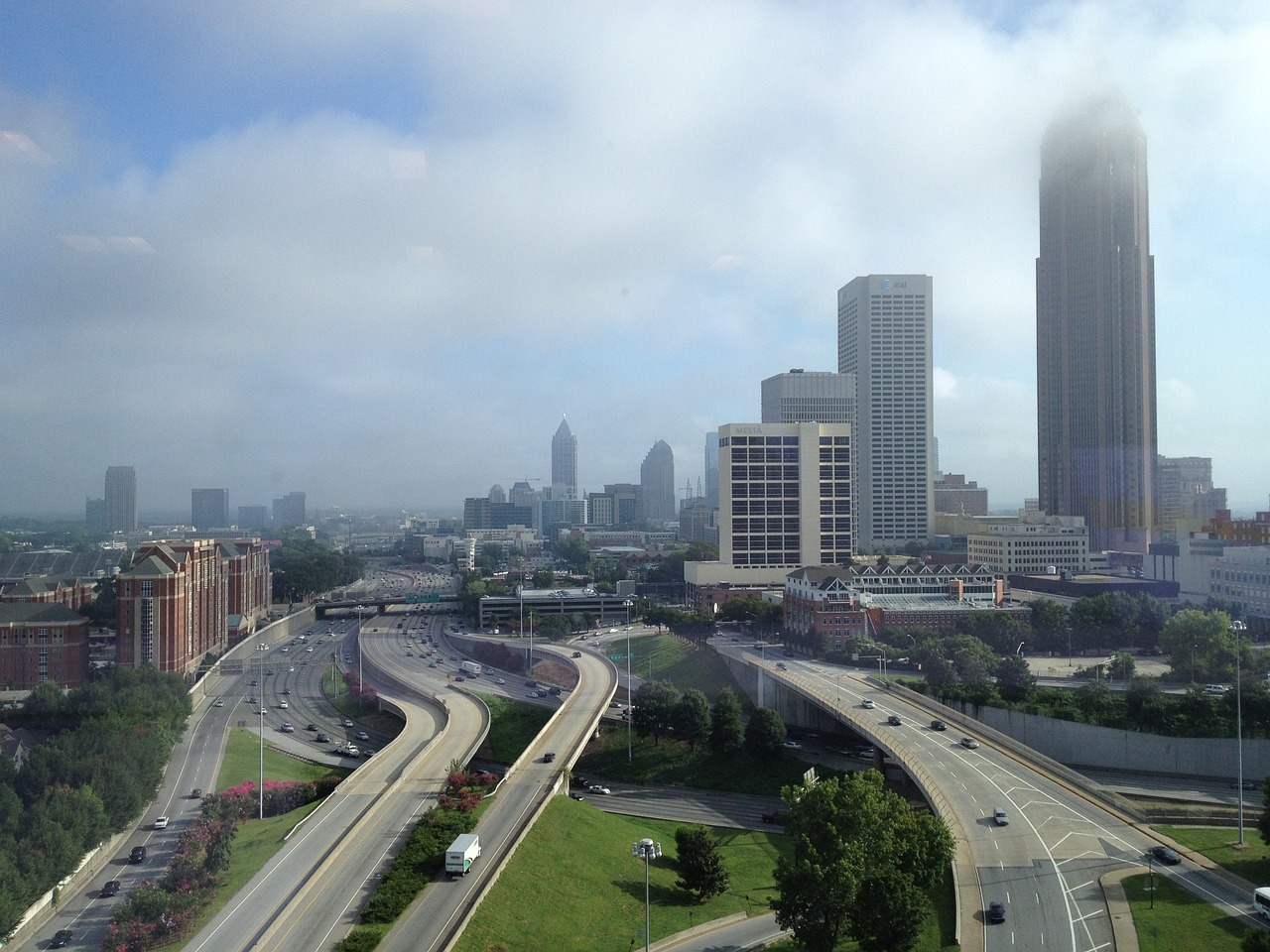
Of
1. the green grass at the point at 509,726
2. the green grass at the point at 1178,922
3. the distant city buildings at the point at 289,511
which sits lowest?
the green grass at the point at 509,726

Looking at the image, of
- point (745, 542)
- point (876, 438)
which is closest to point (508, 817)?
point (745, 542)

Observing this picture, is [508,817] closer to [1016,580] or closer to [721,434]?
[721,434]

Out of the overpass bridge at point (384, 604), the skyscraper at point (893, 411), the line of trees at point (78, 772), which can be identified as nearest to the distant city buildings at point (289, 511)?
the overpass bridge at point (384, 604)

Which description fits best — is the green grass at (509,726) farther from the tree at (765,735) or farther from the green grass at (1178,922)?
the green grass at (1178,922)

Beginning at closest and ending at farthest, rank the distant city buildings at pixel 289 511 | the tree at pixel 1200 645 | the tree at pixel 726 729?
the tree at pixel 726 729
the tree at pixel 1200 645
the distant city buildings at pixel 289 511

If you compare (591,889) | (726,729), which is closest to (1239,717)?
(726,729)

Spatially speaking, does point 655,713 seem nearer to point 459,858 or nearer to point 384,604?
point 459,858
